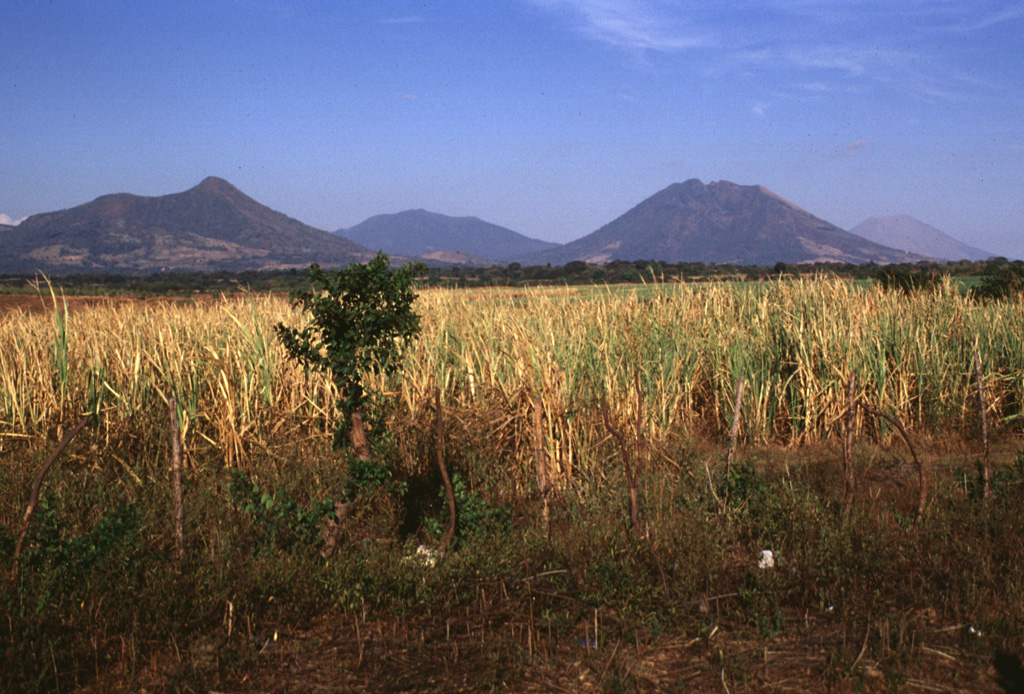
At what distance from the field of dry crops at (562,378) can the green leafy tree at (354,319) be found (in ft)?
5.12

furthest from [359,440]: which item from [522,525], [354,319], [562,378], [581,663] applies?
[562,378]

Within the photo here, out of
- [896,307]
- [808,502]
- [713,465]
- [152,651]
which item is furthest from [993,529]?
[896,307]

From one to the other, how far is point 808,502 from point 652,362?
9.56ft

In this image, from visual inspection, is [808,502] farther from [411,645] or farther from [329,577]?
[329,577]

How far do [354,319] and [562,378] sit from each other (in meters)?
2.13

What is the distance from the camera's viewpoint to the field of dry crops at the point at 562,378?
570 cm

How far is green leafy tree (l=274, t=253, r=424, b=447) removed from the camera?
3678 mm

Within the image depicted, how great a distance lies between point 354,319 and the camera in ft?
12.1

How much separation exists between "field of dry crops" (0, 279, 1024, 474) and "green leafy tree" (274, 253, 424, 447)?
156 cm

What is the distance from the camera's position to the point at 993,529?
13.0 ft

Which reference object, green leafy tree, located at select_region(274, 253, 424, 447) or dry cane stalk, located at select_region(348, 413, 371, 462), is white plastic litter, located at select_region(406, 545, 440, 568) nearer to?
dry cane stalk, located at select_region(348, 413, 371, 462)

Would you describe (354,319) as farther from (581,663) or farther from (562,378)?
(562,378)

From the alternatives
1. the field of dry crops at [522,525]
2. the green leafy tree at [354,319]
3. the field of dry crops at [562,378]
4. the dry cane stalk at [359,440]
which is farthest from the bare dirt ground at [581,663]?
the field of dry crops at [562,378]

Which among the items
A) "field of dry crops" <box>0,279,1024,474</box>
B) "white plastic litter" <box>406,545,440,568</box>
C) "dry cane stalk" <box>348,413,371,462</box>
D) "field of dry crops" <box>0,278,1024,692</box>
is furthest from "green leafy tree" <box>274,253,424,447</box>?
"field of dry crops" <box>0,279,1024,474</box>
